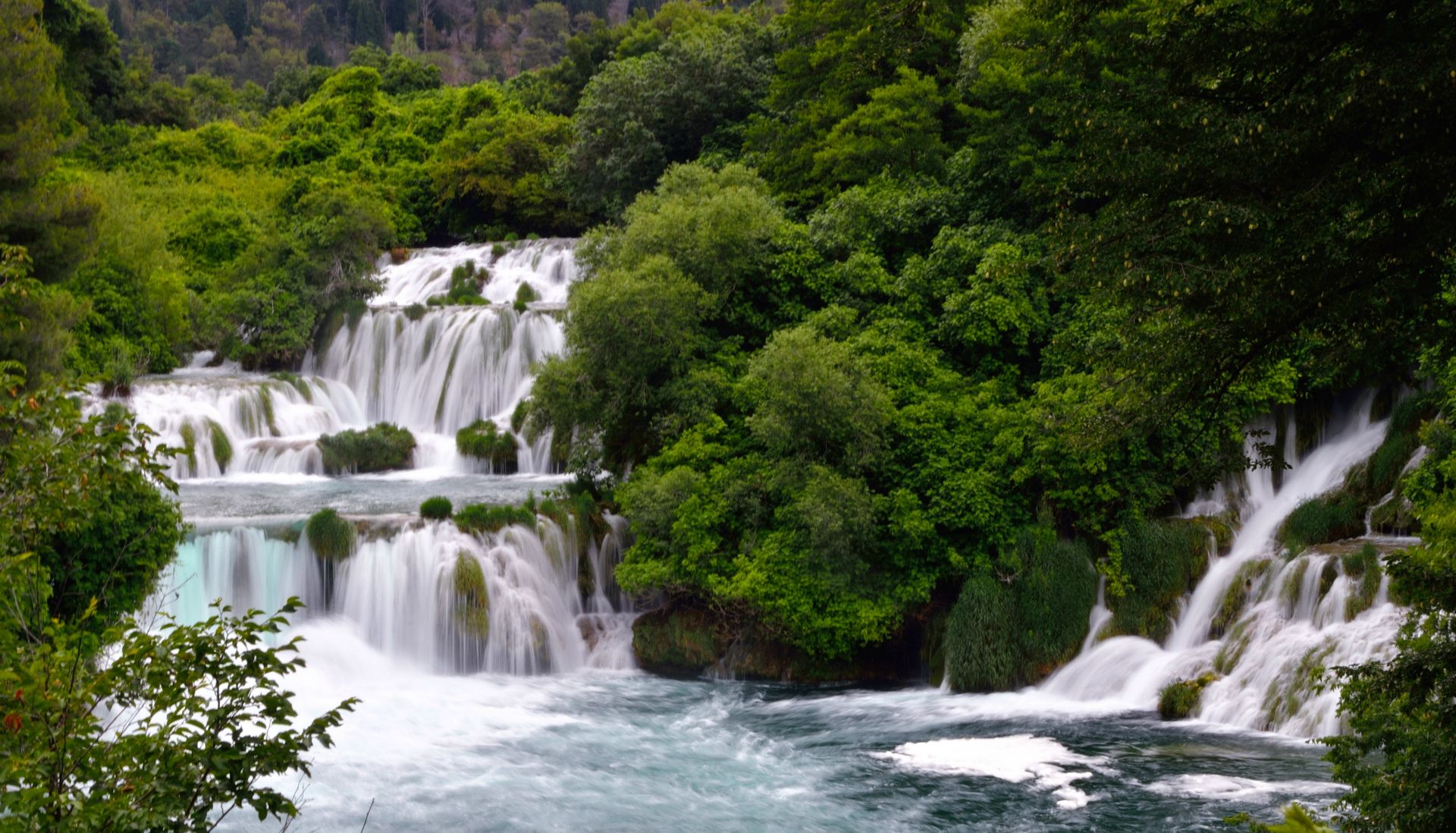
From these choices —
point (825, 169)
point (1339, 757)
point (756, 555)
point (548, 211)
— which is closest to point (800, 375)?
point (756, 555)

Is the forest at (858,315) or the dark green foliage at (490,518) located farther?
the dark green foliage at (490,518)

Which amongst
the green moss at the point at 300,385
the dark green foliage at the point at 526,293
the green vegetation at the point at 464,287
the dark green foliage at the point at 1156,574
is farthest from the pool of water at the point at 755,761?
the dark green foliage at the point at 526,293

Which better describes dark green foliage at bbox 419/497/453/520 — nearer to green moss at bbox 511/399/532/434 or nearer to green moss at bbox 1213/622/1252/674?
green moss at bbox 511/399/532/434

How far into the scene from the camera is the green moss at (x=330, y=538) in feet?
64.1

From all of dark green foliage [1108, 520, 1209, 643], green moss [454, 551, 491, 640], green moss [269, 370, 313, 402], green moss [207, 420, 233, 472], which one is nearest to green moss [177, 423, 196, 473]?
green moss [207, 420, 233, 472]

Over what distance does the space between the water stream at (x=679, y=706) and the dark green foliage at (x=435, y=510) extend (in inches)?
10.4

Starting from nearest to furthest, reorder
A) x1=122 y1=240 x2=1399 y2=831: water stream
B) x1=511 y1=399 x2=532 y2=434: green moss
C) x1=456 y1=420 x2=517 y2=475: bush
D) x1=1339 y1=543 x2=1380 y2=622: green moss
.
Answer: x1=122 y1=240 x2=1399 y2=831: water stream → x1=1339 y1=543 x2=1380 y2=622: green moss → x1=456 y1=420 x2=517 y2=475: bush → x1=511 y1=399 x2=532 y2=434: green moss

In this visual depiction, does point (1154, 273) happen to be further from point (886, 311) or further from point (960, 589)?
point (886, 311)

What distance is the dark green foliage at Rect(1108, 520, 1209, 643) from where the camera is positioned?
17.6 m

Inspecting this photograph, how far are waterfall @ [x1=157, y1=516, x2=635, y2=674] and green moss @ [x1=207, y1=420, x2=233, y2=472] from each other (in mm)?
8144

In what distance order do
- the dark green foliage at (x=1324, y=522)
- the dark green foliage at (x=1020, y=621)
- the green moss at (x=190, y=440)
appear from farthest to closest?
the green moss at (x=190, y=440) < the dark green foliage at (x=1020, y=621) < the dark green foliage at (x=1324, y=522)

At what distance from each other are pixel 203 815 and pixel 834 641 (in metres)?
13.3

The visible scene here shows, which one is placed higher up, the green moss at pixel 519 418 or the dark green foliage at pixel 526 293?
the dark green foliage at pixel 526 293

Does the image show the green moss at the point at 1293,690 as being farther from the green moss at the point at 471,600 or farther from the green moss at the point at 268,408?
the green moss at the point at 268,408
